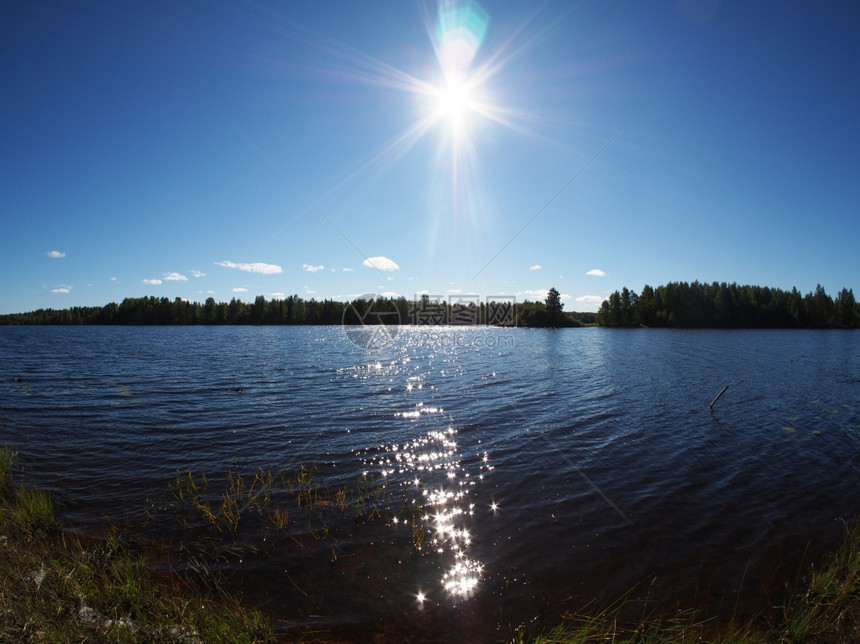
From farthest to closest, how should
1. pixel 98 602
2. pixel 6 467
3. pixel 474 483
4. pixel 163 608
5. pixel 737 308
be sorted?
pixel 737 308, pixel 474 483, pixel 6 467, pixel 163 608, pixel 98 602

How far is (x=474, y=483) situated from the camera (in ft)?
39.2

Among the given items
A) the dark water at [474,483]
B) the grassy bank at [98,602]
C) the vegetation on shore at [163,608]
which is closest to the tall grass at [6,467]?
the dark water at [474,483]

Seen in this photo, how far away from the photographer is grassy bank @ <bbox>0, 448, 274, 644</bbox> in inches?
177

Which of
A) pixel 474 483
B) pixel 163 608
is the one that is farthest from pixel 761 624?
pixel 163 608

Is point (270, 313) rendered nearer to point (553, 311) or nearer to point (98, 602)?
point (553, 311)

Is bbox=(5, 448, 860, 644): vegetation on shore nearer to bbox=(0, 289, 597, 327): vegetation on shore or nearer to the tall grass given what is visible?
the tall grass

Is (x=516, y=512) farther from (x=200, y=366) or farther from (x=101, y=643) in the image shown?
(x=200, y=366)

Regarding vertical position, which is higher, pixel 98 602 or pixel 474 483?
pixel 98 602

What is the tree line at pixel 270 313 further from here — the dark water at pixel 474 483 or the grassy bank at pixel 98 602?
the grassy bank at pixel 98 602

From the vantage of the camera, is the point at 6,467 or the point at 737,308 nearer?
the point at 6,467

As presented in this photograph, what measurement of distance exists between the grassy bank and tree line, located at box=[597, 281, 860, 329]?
539ft

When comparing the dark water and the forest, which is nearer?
the dark water

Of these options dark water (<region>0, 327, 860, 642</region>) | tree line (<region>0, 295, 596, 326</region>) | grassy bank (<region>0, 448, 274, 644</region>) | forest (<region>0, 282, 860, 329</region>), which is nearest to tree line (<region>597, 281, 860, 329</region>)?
forest (<region>0, 282, 860, 329</region>)

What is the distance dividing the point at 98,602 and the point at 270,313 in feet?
635
